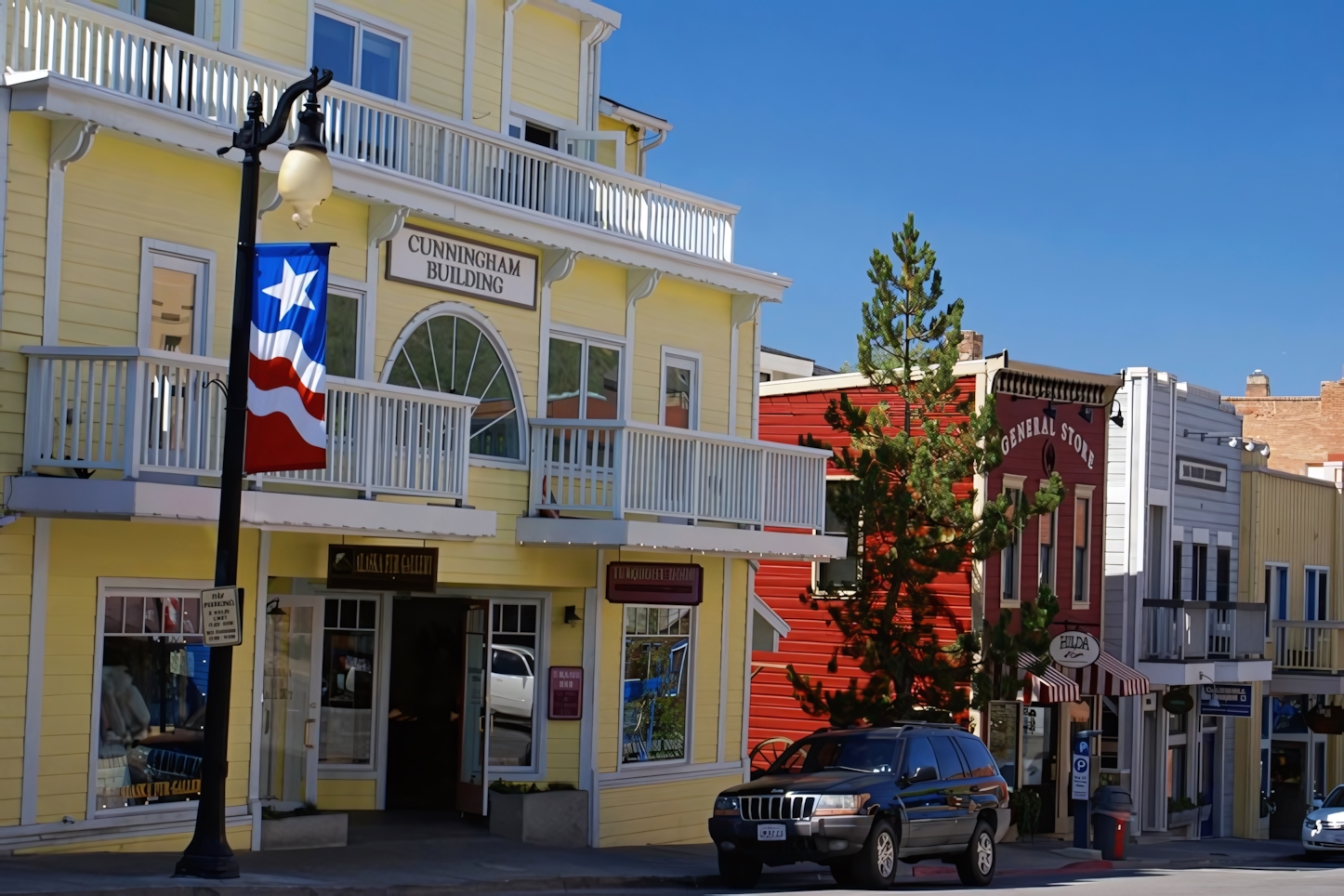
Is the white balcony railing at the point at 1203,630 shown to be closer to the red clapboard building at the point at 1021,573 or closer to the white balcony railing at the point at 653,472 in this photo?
the red clapboard building at the point at 1021,573

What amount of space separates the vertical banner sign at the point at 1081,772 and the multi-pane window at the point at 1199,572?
9.55 meters

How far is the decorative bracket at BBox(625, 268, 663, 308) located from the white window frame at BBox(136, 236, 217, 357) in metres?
6.23

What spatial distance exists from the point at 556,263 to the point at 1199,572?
757 inches

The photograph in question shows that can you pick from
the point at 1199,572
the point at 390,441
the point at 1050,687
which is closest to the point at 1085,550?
the point at 1199,572

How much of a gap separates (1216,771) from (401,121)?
24544 millimetres

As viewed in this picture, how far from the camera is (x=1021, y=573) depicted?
28969 millimetres

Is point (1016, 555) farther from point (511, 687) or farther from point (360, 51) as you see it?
point (360, 51)

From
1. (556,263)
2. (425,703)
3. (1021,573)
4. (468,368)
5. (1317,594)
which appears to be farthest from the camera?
(1317,594)

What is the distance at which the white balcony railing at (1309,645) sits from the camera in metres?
37.3

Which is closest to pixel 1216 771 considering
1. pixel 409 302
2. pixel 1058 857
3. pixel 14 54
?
pixel 1058 857

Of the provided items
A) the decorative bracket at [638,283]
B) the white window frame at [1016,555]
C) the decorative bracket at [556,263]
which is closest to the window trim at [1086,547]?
the white window frame at [1016,555]

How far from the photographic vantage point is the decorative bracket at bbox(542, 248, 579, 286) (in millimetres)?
19953

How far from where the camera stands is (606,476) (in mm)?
19859

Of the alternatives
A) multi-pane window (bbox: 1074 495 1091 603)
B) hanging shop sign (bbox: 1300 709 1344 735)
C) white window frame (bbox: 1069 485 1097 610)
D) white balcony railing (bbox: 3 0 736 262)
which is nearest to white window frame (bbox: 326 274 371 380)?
white balcony railing (bbox: 3 0 736 262)
